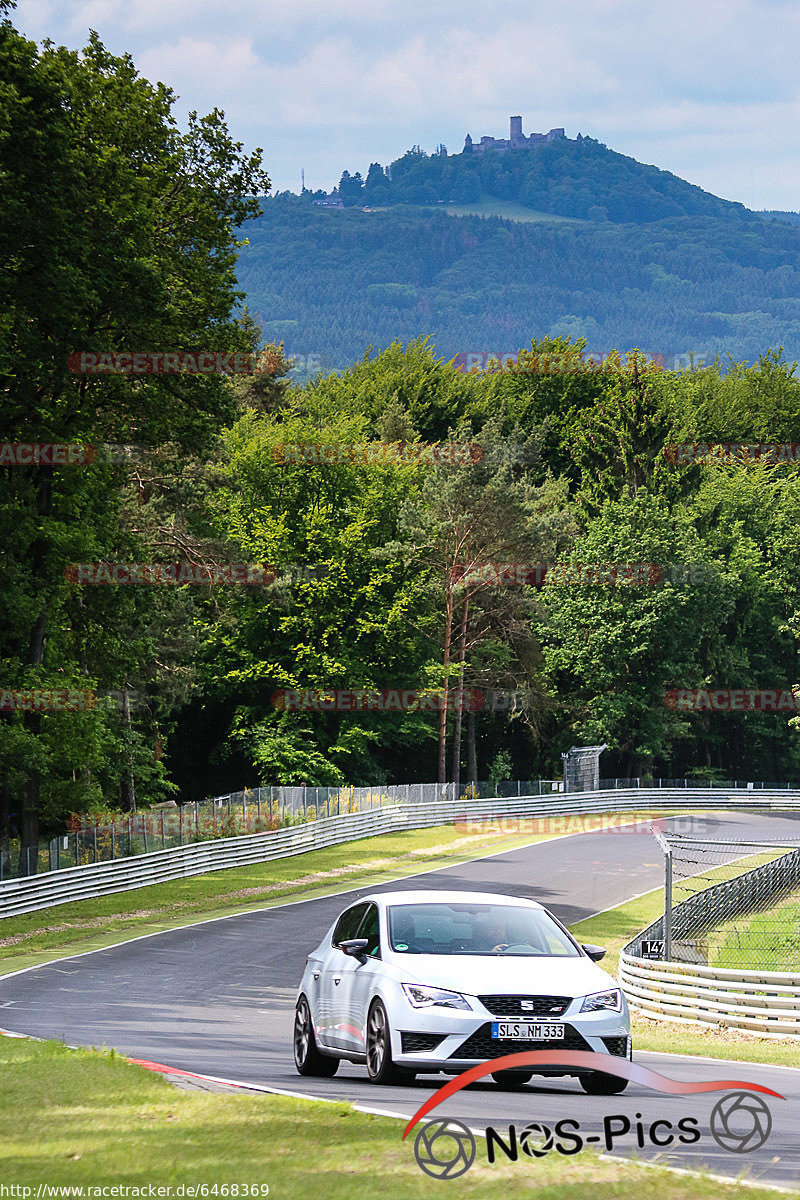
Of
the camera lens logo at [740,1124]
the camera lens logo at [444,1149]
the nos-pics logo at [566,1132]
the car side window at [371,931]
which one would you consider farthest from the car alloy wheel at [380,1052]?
the camera lens logo at [444,1149]

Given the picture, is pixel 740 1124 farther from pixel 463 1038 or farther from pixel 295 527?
pixel 295 527

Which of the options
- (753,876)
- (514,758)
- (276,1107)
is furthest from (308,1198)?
(514,758)

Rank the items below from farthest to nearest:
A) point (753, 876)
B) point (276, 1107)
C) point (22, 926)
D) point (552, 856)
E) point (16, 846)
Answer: point (552, 856) < point (16, 846) < point (22, 926) < point (753, 876) < point (276, 1107)

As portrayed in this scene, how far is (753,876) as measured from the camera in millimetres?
26953

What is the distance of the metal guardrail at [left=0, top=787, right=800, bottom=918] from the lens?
33.1 m

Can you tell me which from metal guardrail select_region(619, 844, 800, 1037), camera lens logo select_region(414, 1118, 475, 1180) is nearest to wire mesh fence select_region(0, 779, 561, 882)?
metal guardrail select_region(619, 844, 800, 1037)

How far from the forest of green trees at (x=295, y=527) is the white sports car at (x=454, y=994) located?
2127 centimetres

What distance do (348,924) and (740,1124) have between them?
4238mm

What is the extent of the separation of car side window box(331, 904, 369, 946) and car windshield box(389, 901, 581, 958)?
0.63 metres

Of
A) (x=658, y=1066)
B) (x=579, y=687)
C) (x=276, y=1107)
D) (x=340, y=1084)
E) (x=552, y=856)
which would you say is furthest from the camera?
(x=579, y=687)

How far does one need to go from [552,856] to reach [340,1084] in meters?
36.6

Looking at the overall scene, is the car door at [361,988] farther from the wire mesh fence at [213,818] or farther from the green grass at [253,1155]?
the wire mesh fence at [213,818]

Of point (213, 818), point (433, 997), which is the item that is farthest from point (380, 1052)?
point (213, 818)

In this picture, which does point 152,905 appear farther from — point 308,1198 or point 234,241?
point 308,1198
